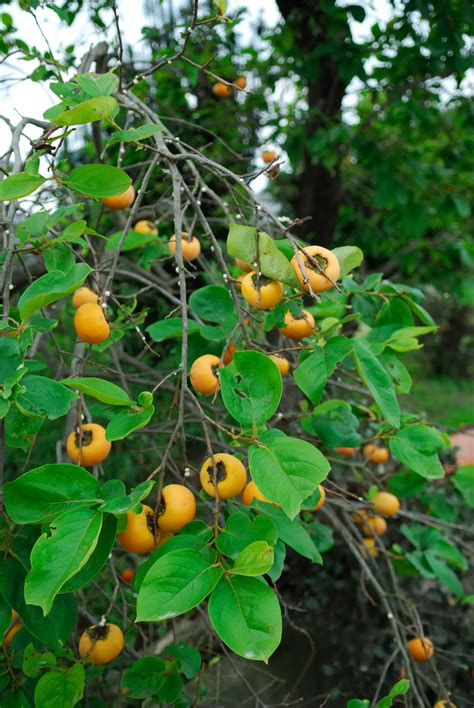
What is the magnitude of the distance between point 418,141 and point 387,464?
2333 millimetres

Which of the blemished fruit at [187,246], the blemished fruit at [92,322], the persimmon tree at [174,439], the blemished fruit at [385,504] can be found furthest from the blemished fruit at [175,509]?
the blemished fruit at [385,504]

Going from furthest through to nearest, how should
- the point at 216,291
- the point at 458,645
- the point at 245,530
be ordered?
the point at 458,645
the point at 216,291
the point at 245,530

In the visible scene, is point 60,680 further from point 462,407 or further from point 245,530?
point 462,407

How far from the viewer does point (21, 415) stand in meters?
0.86

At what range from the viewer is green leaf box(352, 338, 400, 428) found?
87 centimetres

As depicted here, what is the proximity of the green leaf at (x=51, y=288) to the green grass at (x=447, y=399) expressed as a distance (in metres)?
4.68

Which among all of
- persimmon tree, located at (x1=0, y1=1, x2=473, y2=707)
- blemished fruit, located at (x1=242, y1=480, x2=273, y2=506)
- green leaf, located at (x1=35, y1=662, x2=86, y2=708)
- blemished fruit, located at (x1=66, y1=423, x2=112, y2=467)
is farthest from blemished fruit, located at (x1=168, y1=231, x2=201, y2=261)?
green leaf, located at (x1=35, y1=662, x2=86, y2=708)

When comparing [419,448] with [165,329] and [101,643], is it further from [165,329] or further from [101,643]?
[101,643]

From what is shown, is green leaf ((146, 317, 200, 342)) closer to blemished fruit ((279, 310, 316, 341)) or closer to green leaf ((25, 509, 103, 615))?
blemished fruit ((279, 310, 316, 341))

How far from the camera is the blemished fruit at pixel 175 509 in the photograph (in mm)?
820

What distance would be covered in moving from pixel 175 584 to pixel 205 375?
372mm

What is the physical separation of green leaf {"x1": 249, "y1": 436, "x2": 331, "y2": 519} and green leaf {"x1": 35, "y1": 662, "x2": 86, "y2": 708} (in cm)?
46

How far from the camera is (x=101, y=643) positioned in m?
1.08

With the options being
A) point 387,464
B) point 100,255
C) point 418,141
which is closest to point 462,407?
point 418,141
